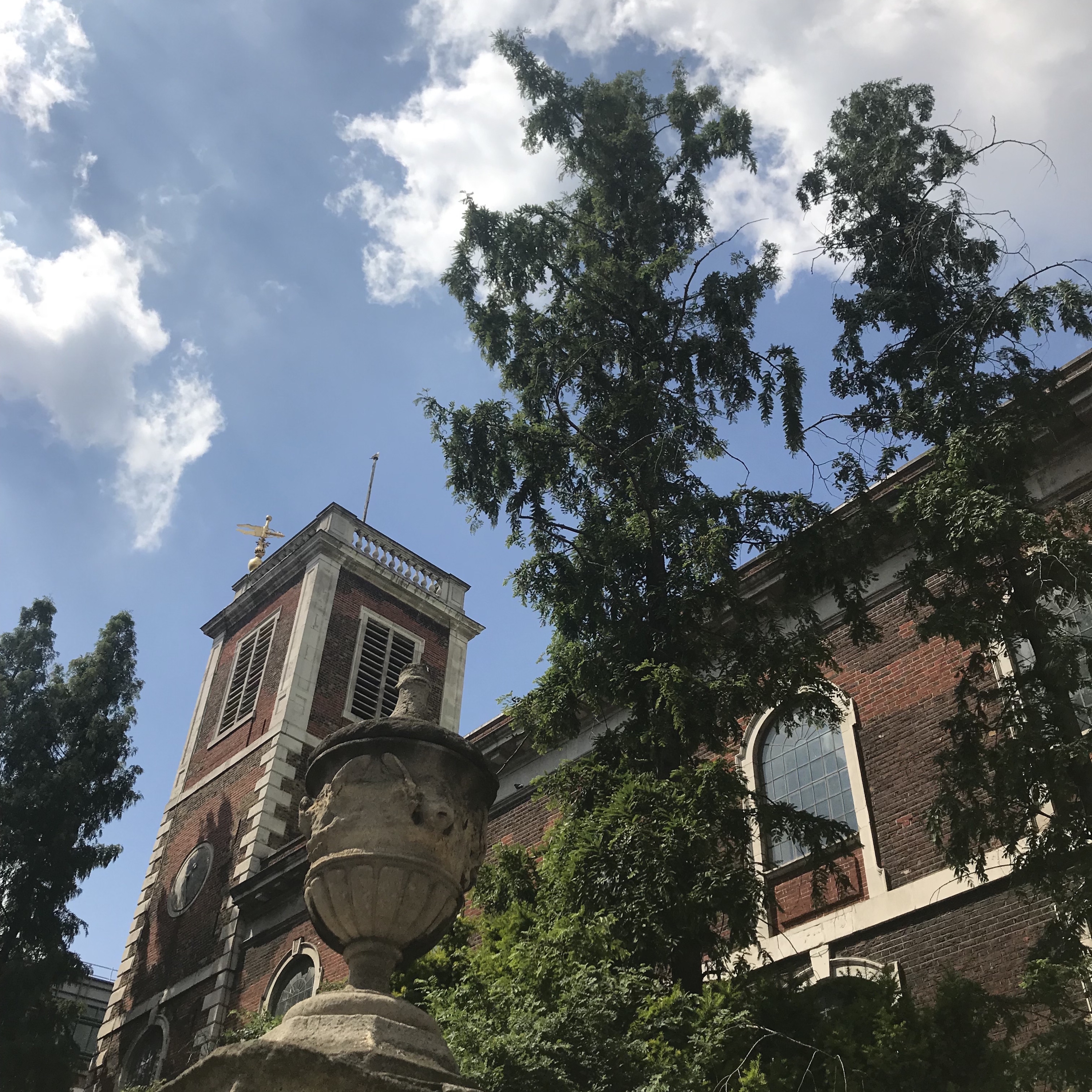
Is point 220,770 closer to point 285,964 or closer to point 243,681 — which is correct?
point 243,681

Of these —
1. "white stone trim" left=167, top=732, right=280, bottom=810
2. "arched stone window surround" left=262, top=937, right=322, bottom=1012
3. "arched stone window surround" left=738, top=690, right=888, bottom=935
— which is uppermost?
→ "white stone trim" left=167, top=732, right=280, bottom=810

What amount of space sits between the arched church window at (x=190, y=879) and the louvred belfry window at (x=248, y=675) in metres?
3.35

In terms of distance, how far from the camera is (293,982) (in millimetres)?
20516

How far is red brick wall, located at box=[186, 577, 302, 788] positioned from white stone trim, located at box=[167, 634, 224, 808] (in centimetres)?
10

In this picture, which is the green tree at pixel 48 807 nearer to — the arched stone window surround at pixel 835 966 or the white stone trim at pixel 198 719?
the white stone trim at pixel 198 719

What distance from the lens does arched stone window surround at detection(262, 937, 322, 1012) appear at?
2041 cm

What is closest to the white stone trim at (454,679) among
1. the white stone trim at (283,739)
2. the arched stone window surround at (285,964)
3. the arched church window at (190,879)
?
the white stone trim at (283,739)

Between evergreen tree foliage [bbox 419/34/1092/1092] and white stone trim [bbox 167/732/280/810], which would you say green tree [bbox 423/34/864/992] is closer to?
evergreen tree foliage [bbox 419/34/1092/1092]

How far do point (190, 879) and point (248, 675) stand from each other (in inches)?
214

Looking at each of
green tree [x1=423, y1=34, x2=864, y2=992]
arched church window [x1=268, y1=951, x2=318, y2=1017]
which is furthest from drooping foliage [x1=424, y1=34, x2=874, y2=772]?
arched church window [x1=268, y1=951, x2=318, y2=1017]

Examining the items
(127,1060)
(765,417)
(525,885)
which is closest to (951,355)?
(765,417)

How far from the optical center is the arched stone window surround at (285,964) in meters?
20.4

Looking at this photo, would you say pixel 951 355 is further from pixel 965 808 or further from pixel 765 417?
pixel 965 808

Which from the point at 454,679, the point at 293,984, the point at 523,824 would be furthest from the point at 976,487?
the point at 454,679
